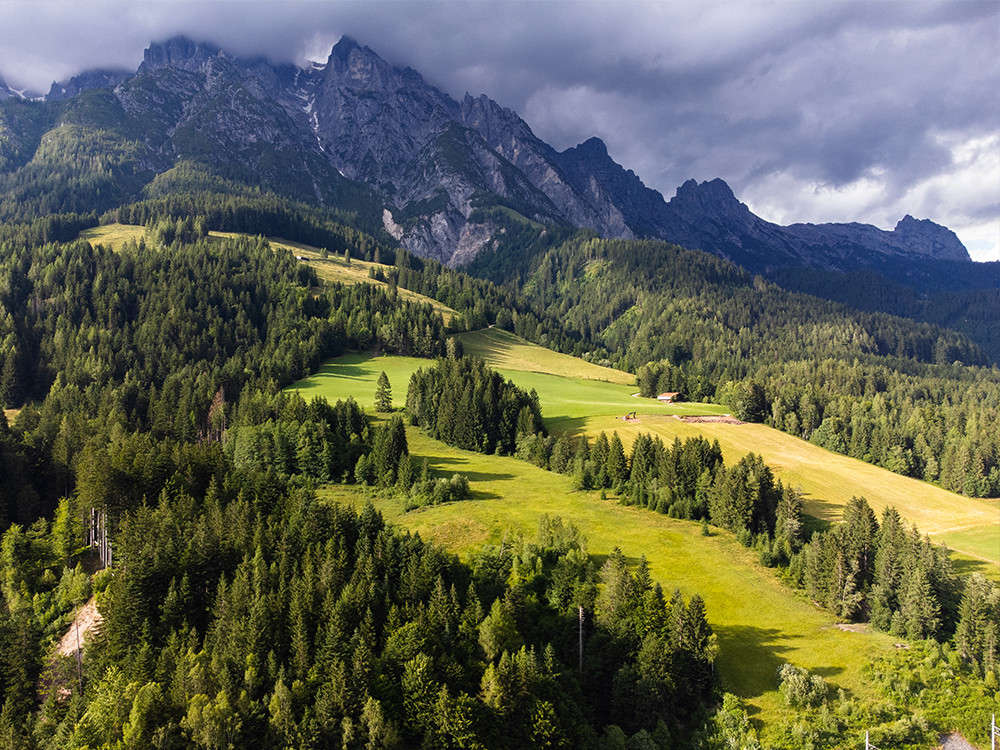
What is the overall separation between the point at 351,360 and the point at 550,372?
206ft

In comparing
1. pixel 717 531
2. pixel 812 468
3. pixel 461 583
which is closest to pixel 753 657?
pixel 717 531

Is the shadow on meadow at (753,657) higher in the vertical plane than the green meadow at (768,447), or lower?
lower

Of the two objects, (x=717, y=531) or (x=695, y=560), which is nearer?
(x=695, y=560)

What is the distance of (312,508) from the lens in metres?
60.3

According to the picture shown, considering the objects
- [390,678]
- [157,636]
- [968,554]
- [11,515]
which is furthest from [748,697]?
[11,515]

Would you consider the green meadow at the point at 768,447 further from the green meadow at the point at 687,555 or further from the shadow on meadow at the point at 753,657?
the shadow on meadow at the point at 753,657

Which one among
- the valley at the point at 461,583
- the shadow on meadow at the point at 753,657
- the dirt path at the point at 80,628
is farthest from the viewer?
the dirt path at the point at 80,628

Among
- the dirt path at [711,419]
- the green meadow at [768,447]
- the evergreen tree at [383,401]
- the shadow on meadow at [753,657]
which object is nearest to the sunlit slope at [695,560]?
the shadow on meadow at [753,657]

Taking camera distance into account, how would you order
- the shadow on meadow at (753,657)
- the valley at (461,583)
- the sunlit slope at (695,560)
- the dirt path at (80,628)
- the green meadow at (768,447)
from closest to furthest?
1. the valley at (461,583)
2. the shadow on meadow at (753,657)
3. the dirt path at (80,628)
4. the sunlit slope at (695,560)
5. the green meadow at (768,447)

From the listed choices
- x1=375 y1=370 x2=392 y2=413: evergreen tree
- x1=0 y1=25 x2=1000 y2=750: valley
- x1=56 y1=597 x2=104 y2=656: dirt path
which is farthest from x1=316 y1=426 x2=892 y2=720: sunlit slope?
x1=56 y1=597 x2=104 y2=656: dirt path

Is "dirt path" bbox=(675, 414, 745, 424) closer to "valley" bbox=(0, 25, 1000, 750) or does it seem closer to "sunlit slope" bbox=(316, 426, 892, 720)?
"valley" bbox=(0, 25, 1000, 750)

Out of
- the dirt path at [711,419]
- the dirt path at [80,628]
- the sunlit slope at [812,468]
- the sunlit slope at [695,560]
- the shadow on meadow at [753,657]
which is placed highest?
the dirt path at [711,419]

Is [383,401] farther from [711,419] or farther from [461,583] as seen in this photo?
[711,419]

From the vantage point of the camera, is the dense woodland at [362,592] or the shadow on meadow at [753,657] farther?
the shadow on meadow at [753,657]
